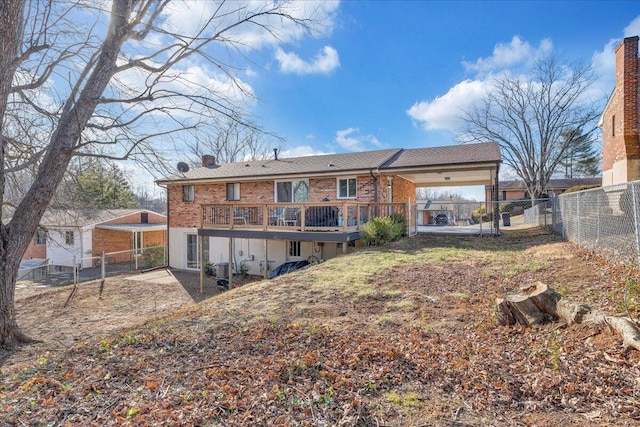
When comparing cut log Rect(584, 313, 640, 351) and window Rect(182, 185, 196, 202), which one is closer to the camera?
cut log Rect(584, 313, 640, 351)

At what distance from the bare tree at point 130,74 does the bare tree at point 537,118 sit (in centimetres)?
2039

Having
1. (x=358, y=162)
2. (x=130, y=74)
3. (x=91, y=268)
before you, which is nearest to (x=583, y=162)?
(x=358, y=162)

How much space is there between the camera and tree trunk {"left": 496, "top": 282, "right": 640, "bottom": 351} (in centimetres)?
349

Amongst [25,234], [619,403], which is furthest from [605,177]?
[25,234]

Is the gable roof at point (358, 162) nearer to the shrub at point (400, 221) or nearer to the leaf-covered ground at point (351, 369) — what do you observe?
the shrub at point (400, 221)

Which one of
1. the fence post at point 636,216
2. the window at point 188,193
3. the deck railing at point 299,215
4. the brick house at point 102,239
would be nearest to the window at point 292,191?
the deck railing at point 299,215

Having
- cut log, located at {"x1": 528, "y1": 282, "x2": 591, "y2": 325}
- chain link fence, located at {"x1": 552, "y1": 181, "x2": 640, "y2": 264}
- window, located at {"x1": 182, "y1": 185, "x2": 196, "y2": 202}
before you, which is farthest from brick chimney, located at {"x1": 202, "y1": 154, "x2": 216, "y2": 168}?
cut log, located at {"x1": 528, "y1": 282, "x2": 591, "y2": 325}

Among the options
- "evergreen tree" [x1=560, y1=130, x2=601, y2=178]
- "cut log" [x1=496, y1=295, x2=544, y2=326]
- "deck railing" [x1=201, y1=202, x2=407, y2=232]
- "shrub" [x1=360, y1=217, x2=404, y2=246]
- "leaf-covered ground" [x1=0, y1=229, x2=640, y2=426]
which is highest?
"evergreen tree" [x1=560, y1=130, x2=601, y2=178]

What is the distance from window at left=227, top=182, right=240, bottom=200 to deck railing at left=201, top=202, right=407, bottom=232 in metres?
2.21

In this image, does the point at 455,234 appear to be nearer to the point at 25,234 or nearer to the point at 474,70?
the point at 474,70

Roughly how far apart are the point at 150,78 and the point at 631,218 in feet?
28.6

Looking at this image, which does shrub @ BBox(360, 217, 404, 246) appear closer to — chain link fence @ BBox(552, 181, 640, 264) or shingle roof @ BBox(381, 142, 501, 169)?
shingle roof @ BBox(381, 142, 501, 169)

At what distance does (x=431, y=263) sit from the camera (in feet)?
26.9

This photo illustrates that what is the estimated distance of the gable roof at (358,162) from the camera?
12.8m
